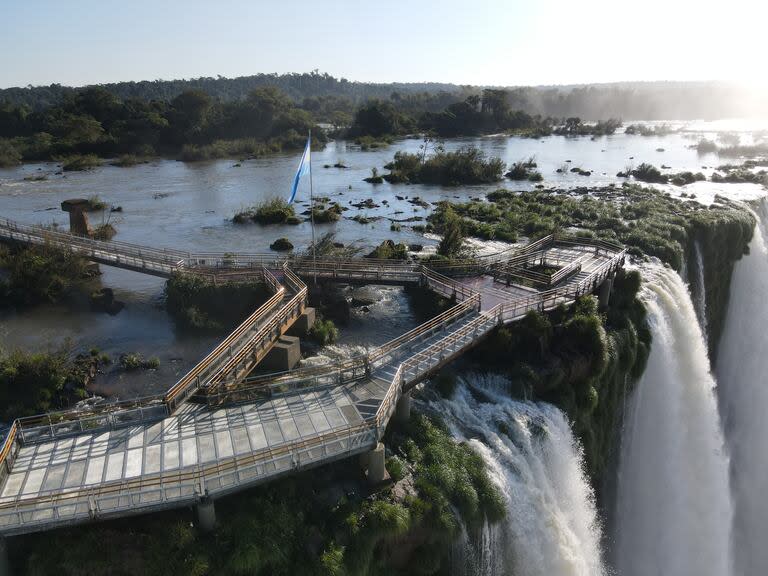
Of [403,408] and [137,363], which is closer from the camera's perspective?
[403,408]

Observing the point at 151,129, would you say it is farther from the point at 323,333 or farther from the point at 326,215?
the point at 323,333

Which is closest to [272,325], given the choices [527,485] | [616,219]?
[527,485]

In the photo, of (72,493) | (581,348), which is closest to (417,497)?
(72,493)

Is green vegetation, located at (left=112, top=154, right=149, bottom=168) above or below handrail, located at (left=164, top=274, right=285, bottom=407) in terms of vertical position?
below

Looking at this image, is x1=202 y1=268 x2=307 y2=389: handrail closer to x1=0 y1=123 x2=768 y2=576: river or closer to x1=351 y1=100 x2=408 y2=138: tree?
x1=0 y1=123 x2=768 y2=576: river

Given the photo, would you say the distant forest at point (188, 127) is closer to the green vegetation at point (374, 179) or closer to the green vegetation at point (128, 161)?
the green vegetation at point (128, 161)

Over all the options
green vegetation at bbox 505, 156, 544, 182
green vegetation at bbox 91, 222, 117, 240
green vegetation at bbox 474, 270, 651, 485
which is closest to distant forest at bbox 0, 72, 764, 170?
green vegetation at bbox 505, 156, 544, 182
